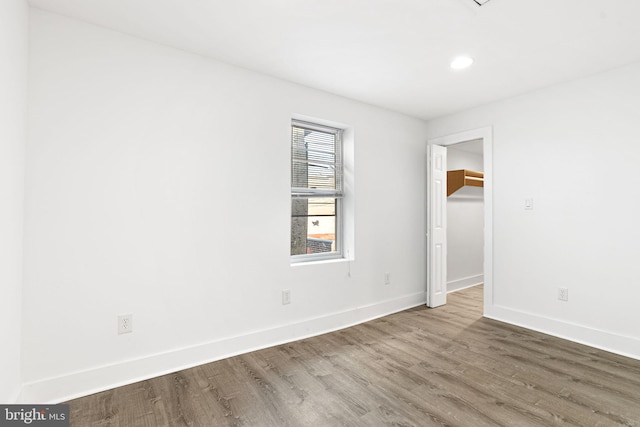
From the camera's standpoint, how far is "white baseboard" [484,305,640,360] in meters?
2.56

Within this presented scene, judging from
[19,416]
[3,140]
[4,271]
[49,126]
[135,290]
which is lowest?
[19,416]

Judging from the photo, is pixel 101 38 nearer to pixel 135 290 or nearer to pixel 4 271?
A: pixel 4 271

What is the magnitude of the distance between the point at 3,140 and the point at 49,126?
1.69 ft

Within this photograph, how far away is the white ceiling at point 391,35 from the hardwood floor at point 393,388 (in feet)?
7.80

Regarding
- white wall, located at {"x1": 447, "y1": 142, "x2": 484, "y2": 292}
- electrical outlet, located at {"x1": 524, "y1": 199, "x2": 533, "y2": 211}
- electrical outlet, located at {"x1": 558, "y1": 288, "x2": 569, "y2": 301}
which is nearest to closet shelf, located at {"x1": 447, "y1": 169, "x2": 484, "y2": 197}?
white wall, located at {"x1": 447, "y1": 142, "x2": 484, "y2": 292}

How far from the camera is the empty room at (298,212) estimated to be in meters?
1.85

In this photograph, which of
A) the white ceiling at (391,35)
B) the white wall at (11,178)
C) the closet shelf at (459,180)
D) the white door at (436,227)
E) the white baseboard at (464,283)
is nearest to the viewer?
the white wall at (11,178)

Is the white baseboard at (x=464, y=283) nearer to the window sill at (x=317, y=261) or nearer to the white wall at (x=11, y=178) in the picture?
the window sill at (x=317, y=261)

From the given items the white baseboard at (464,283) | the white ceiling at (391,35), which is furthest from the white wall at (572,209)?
the white baseboard at (464,283)

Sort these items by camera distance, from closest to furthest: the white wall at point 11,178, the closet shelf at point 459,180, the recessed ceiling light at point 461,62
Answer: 1. the white wall at point 11,178
2. the recessed ceiling light at point 461,62
3. the closet shelf at point 459,180

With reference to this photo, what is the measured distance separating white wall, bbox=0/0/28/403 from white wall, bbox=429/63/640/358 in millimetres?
3931

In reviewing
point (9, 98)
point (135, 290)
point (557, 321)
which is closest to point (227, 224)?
point (135, 290)

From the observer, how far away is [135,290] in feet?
7.10

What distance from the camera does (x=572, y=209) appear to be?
9.48ft
